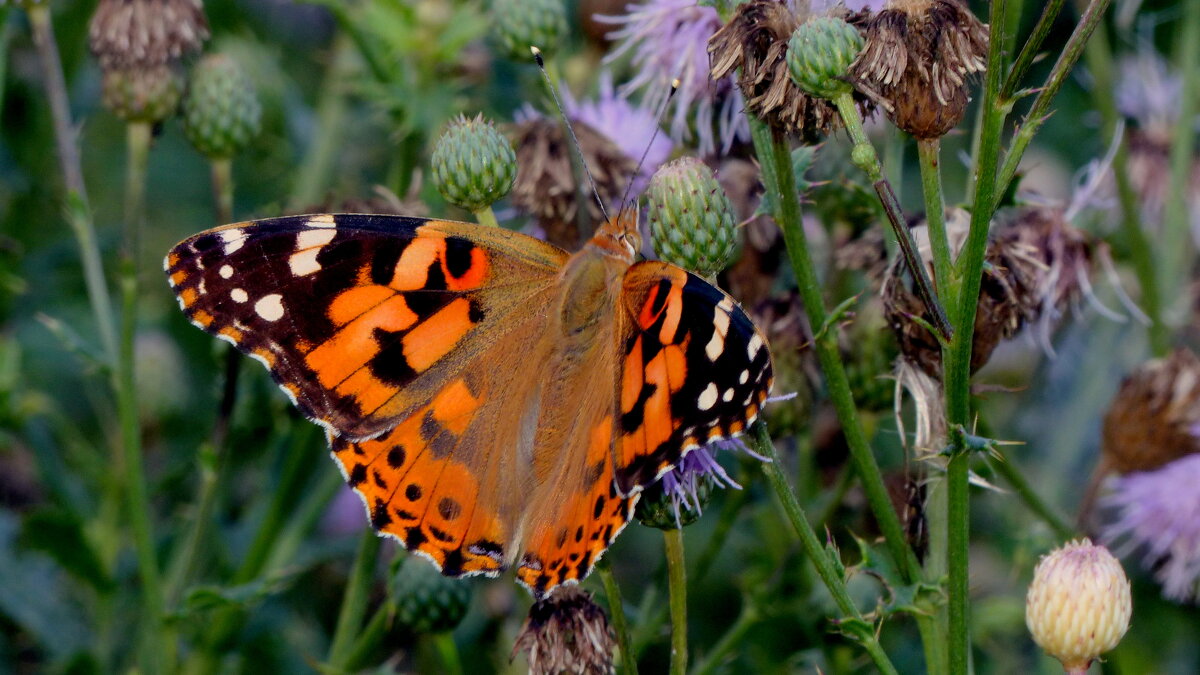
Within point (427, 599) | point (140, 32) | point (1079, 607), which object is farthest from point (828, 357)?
point (140, 32)

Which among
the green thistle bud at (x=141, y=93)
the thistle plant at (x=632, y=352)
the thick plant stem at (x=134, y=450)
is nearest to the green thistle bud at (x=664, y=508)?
the thistle plant at (x=632, y=352)

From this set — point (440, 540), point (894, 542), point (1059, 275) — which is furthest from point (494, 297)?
point (1059, 275)

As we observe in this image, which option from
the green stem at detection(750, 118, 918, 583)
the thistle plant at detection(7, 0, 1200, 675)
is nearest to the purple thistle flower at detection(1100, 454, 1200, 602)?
the thistle plant at detection(7, 0, 1200, 675)

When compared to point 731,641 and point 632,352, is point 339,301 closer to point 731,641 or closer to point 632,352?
point 632,352

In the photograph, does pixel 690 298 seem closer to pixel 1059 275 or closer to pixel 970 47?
pixel 970 47

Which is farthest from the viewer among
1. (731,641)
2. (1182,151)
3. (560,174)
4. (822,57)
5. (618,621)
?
(1182,151)

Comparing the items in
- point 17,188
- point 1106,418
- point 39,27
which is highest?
point 39,27
